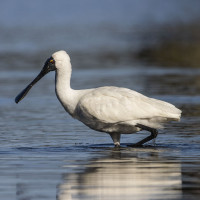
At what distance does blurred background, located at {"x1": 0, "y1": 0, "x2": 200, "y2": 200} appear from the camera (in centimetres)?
1009

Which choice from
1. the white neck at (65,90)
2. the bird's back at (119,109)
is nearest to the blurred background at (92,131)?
the bird's back at (119,109)

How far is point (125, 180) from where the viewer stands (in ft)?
33.9

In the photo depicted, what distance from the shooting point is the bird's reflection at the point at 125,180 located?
9.49 meters

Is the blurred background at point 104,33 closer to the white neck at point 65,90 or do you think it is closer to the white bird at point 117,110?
the white neck at point 65,90

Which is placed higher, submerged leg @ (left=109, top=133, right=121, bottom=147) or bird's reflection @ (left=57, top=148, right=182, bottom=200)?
submerged leg @ (left=109, top=133, right=121, bottom=147)

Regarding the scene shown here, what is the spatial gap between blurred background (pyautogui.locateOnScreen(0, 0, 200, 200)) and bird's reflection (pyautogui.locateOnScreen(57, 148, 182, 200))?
0.04ft

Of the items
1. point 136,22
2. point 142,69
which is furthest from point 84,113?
point 136,22

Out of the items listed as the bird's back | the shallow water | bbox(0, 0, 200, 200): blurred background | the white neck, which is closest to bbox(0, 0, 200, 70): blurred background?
bbox(0, 0, 200, 200): blurred background

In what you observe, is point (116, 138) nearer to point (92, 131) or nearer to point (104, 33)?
point (92, 131)

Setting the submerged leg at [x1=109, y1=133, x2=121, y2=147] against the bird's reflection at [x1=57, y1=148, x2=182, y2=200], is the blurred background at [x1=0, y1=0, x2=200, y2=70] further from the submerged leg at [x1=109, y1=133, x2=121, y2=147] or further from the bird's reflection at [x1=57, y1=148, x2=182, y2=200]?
the bird's reflection at [x1=57, y1=148, x2=182, y2=200]

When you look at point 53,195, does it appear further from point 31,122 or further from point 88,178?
point 31,122

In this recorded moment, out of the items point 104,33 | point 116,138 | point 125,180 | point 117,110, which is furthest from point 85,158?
point 104,33

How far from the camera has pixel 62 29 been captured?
166 ft

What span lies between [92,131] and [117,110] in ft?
7.06
